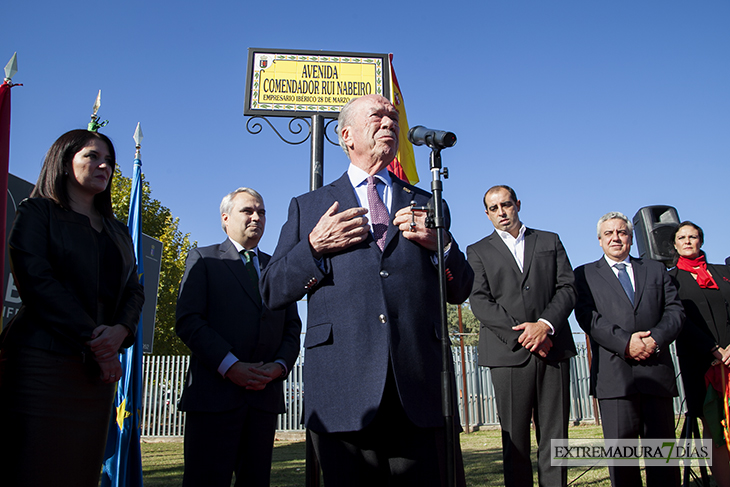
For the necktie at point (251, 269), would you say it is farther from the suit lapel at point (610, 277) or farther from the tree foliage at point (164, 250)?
the tree foliage at point (164, 250)

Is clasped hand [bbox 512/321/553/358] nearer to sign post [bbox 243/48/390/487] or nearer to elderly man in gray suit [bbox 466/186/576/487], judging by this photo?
elderly man in gray suit [bbox 466/186/576/487]

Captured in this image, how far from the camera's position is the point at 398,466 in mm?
1889

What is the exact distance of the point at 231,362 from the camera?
307cm

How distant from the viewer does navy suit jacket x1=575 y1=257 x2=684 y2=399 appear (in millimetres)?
3762

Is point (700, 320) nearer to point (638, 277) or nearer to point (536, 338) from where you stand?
point (638, 277)

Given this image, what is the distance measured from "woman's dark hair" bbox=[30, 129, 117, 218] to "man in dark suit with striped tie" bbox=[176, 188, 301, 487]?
762 millimetres

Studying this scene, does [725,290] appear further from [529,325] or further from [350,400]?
[350,400]

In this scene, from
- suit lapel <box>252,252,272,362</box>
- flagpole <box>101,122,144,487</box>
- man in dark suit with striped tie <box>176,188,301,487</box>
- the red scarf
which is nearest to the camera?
man in dark suit with striped tie <box>176,188,301,487</box>

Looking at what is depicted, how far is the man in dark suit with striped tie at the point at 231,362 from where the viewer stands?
2.99 metres

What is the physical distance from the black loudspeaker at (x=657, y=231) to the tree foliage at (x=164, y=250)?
1659 centimetres

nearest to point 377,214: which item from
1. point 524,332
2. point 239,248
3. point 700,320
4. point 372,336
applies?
point 372,336

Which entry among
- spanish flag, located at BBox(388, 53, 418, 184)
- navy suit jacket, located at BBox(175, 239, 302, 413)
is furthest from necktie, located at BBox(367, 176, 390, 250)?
spanish flag, located at BBox(388, 53, 418, 184)

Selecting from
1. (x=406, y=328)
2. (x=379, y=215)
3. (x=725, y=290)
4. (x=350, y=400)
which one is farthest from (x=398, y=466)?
(x=725, y=290)

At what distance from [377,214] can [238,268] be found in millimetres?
1578
